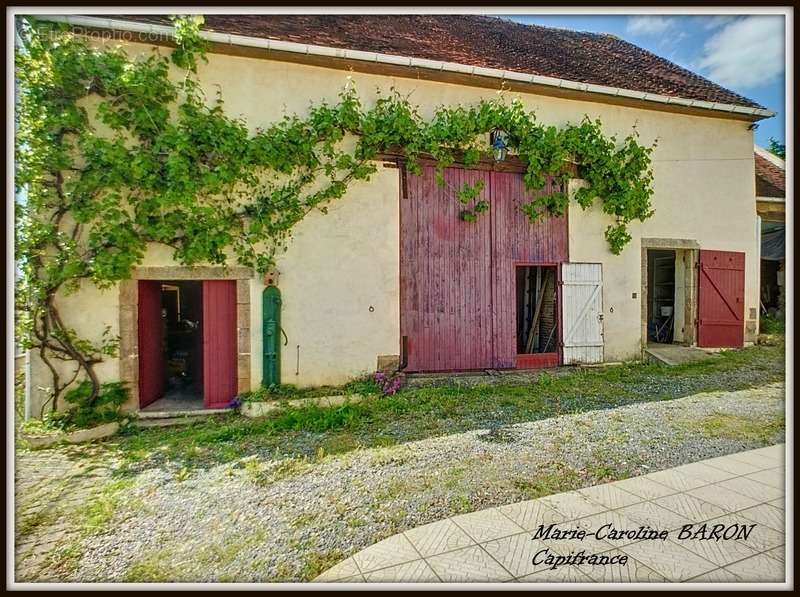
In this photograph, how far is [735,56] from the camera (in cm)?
391

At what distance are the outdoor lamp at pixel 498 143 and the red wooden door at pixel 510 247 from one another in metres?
0.34

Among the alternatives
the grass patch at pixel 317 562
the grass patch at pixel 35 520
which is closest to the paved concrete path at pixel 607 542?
the grass patch at pixel 317 562

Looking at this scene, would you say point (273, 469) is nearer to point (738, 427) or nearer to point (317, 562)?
Answer: point (317, 562)

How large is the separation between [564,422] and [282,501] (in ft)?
10.3

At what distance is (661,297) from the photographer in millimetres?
9875

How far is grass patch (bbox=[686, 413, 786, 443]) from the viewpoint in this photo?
13.6 ft

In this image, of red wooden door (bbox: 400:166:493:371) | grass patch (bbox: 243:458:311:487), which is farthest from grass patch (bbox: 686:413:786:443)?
grass patch (bbox: 243:458:311:487)

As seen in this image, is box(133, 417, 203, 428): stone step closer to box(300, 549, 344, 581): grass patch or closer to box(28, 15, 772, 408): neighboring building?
box(28, 15, 772, 408): neighboring building

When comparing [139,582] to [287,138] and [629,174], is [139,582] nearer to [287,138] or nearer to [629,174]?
[287,138]

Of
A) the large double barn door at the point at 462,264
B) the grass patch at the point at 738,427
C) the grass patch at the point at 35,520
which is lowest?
the grass patch at the point at 35,520

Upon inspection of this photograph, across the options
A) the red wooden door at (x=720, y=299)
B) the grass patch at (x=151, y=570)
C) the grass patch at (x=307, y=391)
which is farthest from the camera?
the red wooden door at (x=720, y=299)

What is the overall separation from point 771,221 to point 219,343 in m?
11.6

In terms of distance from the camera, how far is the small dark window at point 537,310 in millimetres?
7613

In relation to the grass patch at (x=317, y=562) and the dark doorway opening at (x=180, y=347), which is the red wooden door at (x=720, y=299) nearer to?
the grass patch at (x=317, y=562)
